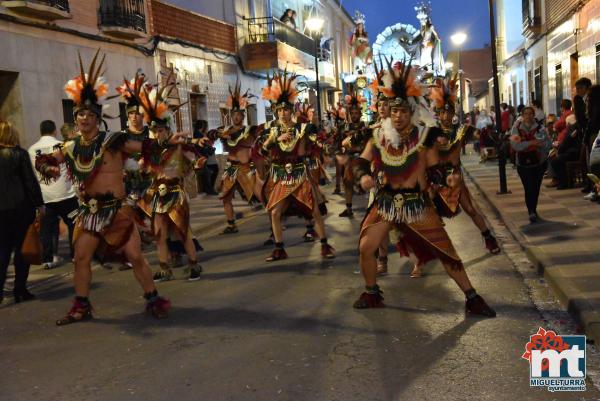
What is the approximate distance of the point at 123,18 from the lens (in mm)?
16578

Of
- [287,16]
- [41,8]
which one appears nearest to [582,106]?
[41,8]

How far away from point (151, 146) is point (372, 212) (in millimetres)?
2293

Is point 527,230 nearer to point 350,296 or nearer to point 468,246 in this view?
point 468,246

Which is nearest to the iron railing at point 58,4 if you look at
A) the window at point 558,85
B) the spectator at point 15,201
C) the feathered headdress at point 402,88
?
the spectator at point 15,201

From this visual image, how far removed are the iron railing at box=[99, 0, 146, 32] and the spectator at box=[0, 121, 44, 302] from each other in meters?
9.73

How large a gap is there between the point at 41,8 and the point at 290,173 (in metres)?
7.25

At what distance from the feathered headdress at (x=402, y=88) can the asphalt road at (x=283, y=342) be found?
1761mm

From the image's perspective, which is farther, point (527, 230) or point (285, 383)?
point (527, 230)

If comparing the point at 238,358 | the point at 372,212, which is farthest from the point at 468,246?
the point at 238,358

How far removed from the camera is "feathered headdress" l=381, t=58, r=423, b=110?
5754mm

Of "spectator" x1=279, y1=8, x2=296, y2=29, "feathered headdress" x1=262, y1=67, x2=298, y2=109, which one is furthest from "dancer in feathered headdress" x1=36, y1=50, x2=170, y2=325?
"spectator" x1=279, y1=8, x2=296, y2=29

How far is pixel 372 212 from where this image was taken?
5.89m

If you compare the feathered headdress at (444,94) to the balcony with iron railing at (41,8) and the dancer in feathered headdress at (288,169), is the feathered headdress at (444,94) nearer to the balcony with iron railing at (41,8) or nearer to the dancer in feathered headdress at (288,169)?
the dancer in feathered headdress at (288,169)

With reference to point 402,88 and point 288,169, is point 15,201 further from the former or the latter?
point 402,88
